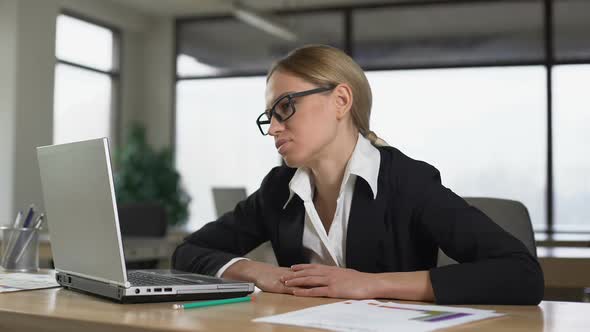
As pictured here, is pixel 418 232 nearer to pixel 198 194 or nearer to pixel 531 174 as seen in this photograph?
pixel 531 174

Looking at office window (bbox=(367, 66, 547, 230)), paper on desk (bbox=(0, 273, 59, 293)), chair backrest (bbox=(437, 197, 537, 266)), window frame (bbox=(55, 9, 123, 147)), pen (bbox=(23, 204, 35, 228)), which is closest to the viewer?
paper on desk (bbox=(0, 273, 59, 293))

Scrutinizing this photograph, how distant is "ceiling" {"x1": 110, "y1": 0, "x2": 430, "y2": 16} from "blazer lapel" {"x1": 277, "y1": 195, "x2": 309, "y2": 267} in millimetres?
6152

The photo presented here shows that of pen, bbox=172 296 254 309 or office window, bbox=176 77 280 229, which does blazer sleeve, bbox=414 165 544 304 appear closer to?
pen, bbox=172 296 254 309

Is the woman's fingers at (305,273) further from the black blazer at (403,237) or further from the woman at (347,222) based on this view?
the black blazer at (403,237)

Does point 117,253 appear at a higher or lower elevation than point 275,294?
higher

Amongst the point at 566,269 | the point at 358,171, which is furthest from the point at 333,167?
the point at 566,269

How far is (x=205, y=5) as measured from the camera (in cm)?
811

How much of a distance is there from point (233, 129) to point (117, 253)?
7230 mm

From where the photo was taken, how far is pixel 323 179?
5.94 ft

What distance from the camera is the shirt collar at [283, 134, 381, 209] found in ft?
5.54

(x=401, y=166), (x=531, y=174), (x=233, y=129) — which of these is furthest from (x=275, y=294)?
(x=233, y=129)

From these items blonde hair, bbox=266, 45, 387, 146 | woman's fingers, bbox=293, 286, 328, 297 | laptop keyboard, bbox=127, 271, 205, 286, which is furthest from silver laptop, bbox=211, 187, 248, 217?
woman's fingers, bbox=293, 286, 328, 297

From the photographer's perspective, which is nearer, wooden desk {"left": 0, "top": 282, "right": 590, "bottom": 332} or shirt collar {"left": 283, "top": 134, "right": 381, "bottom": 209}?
wooden desk {"left": 0, "top": 282, "right": 590, "bottom": 332}

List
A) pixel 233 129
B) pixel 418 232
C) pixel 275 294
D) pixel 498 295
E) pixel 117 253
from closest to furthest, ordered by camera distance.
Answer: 1. pixel 117 253
2. pixel 498 295
3. pixel 275 294
4. pixel 418 232
5. pixel 233 129
